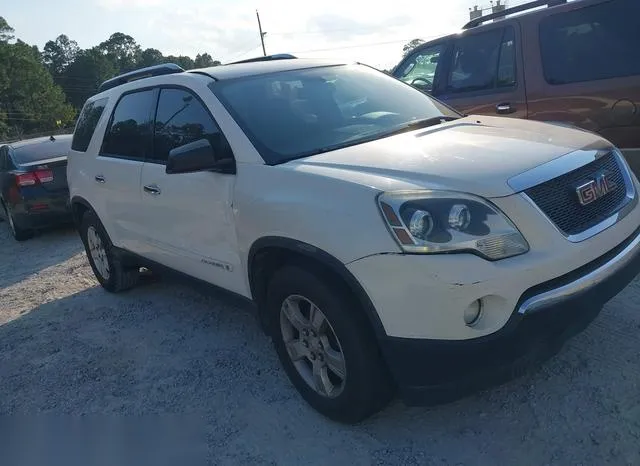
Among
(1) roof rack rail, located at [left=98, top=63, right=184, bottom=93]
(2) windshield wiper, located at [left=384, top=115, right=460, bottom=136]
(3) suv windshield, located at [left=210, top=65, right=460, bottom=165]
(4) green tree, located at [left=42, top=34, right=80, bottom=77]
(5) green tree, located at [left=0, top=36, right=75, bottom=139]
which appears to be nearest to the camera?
(3) suv windshield, located at [left=210, top=65, right=460, bottom=165]

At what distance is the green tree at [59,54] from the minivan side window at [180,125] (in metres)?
109

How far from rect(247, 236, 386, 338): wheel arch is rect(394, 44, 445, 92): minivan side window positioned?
12.4ft

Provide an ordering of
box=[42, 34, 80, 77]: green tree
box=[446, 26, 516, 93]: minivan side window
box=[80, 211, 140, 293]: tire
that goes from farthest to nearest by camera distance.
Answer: box=[42, 34, 80, 77]: green tree → box=[446, 26, 516, 93]: minivan side window → box=[80, 211, 140, 293]: tire

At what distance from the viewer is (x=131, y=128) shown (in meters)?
4.61

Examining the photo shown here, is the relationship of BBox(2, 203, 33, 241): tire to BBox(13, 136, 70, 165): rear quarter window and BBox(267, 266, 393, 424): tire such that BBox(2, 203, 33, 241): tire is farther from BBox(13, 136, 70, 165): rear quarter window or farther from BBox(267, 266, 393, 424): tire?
BBox(267, 266, 393, 424): tire

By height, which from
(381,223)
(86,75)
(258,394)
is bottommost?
(258,394)

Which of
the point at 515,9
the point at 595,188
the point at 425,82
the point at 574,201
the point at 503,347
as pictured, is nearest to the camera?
the point at 503,347

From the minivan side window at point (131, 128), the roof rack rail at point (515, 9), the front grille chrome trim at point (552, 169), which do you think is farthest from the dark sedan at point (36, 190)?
the front grille chrome trim at point (552, 169)

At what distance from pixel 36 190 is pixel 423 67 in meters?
5.68

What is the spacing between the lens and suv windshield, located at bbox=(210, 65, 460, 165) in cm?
335

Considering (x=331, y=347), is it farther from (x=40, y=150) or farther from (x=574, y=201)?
(x=40, y=150)

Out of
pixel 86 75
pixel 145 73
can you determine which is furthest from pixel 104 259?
pixel 86 75

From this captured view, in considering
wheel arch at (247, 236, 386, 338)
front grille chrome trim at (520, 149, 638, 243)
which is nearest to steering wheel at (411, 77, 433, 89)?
front grille chrome trim at (520, 149, 638, 243)

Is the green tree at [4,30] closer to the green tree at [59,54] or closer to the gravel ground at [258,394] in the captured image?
the green tree at [59,54]
